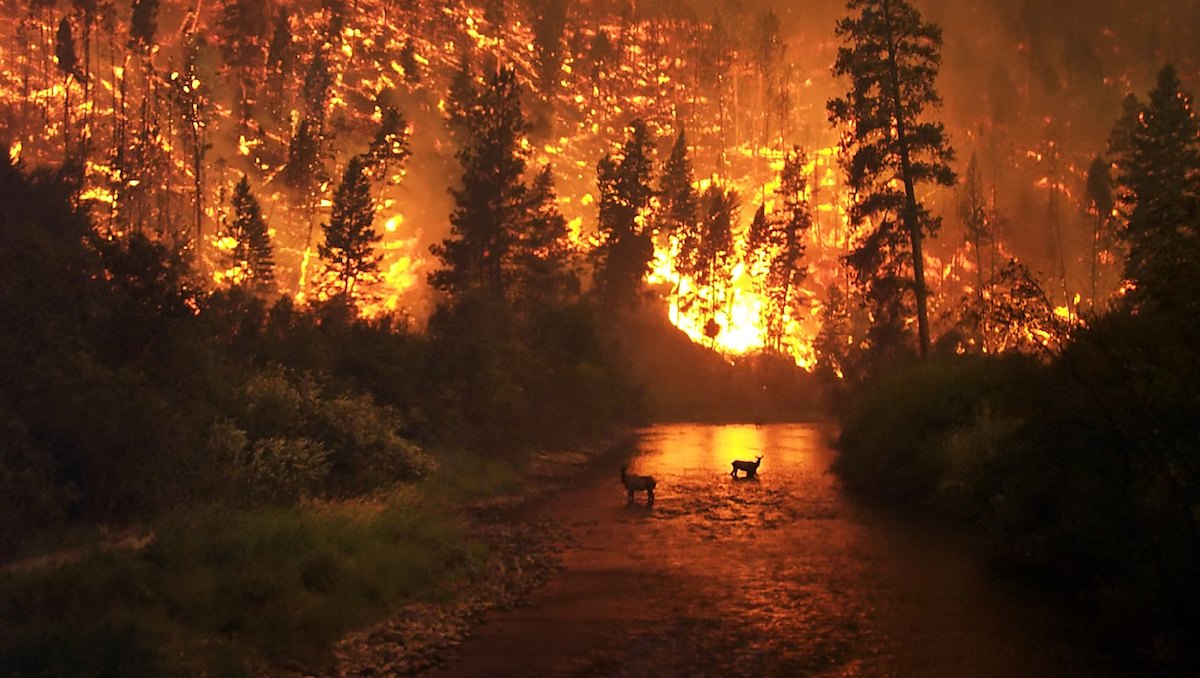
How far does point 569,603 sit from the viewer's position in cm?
1591

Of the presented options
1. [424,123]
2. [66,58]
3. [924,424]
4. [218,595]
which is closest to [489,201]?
[924,424]

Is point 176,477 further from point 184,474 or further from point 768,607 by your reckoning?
point 768,607

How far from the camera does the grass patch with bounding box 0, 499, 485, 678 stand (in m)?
9.55

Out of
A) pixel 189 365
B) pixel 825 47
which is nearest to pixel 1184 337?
pixel 189 365

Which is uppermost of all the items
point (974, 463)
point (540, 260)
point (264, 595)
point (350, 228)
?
point (350, 228)

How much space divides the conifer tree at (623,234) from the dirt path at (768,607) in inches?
2253

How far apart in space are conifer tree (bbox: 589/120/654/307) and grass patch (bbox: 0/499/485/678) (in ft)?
217

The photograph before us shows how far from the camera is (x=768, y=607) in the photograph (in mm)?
15367

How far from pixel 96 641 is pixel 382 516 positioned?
30.0 feet

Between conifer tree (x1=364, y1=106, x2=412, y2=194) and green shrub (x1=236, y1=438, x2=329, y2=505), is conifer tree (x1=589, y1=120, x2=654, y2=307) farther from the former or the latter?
green shrub (x1=236, y1=438, x2=329, y2=505)

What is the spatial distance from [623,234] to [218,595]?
2885 inches

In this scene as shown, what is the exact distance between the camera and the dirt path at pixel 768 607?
12.3 metres

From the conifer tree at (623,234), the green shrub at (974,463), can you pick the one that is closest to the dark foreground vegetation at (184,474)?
the green shrub at (974,463)

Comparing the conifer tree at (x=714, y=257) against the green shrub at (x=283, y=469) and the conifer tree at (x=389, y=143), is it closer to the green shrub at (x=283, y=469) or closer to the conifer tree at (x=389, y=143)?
the conifer tree at (x=389, y=143)
